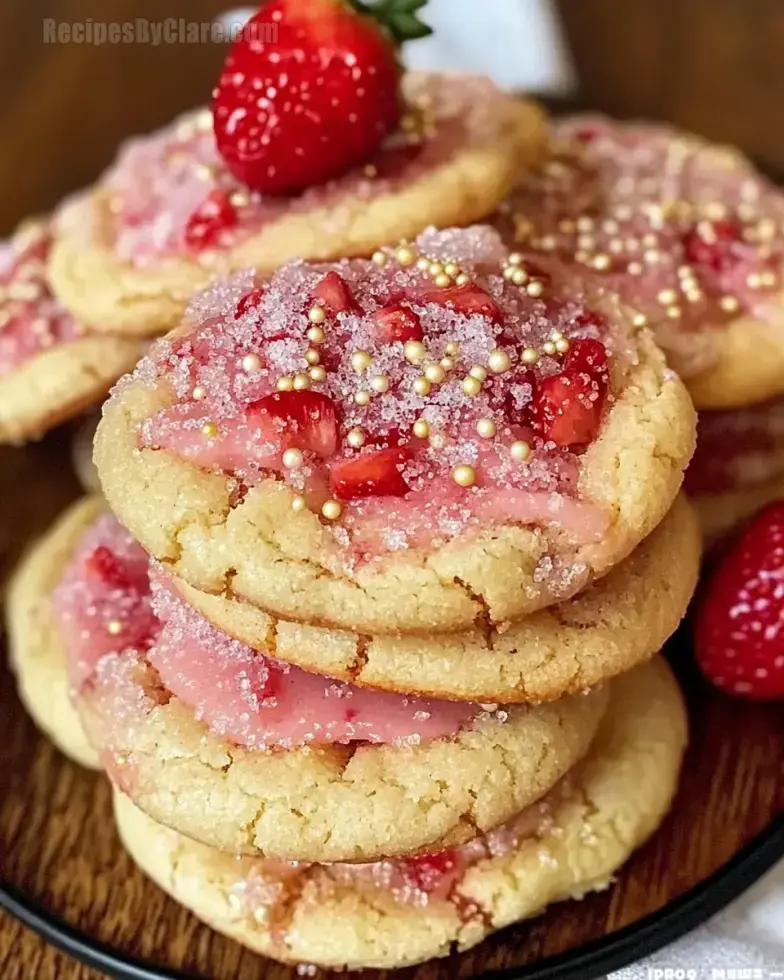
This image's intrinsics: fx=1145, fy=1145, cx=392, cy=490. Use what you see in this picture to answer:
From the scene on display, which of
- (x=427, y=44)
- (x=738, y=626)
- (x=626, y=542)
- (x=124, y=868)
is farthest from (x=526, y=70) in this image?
(x=124, y=868)

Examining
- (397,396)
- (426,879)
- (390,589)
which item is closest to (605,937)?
(426,879)

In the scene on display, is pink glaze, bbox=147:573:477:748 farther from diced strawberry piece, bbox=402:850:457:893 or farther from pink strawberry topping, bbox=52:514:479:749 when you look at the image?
diced strawberry piece, bbox=402:850:457:893

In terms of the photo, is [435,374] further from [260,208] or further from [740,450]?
[740,450]

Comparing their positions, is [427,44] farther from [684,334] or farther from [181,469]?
[181,469]

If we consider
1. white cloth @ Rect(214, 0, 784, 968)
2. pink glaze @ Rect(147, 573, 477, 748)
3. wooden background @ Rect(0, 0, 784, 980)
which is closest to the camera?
pink glaze @ Rect(147, 573, 477, 748)

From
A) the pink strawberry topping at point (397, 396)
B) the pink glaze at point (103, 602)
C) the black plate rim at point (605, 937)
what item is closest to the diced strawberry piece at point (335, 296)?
the pink strawberry topping at point (397, 396)

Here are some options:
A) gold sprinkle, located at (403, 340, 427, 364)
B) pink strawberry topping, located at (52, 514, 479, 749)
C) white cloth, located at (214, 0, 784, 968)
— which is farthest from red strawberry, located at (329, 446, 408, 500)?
white cloth, located at (214, 0, 784, 968)
